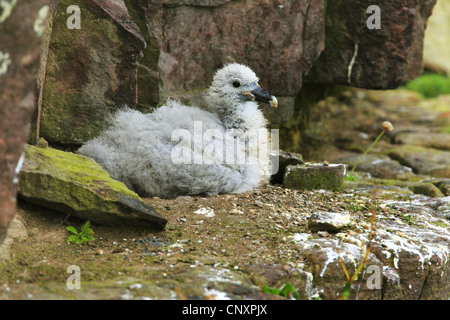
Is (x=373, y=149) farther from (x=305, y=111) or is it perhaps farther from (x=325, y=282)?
(x=325, y=282)

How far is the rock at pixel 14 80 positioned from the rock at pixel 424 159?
5.39 metres

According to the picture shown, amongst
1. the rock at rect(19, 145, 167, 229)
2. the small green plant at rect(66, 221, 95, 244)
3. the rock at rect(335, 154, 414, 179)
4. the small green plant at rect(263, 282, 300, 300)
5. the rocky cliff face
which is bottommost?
the small green plant at rect(263, 282, 300, 300)

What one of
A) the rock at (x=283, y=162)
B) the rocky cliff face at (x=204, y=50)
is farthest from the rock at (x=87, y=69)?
the rock at (x=283, y=162)

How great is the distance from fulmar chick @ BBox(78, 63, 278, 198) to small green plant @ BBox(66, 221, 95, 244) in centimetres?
90

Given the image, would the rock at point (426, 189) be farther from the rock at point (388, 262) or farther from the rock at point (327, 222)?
the rock at point (327, 222)

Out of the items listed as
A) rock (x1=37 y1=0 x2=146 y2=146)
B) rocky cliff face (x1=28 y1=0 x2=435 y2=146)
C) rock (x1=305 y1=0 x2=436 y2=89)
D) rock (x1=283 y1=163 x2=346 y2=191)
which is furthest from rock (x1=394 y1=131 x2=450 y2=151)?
rock (x1=37 y1=0 x2=146 y2=146)

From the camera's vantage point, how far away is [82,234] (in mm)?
3662

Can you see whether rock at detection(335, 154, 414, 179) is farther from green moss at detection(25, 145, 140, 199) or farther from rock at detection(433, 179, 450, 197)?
green moss at detection(25, 145, 140, 199)

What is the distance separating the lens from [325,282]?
351cm

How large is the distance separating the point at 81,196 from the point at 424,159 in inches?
194

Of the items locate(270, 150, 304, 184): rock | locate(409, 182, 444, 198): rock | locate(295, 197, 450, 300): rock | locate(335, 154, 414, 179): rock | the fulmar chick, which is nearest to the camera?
locate(295, 197, 450, 300): rock

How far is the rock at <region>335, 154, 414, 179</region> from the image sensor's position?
670 cm

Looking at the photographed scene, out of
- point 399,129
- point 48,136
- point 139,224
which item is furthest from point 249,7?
point 399,129

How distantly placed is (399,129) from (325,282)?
592 centimetres
